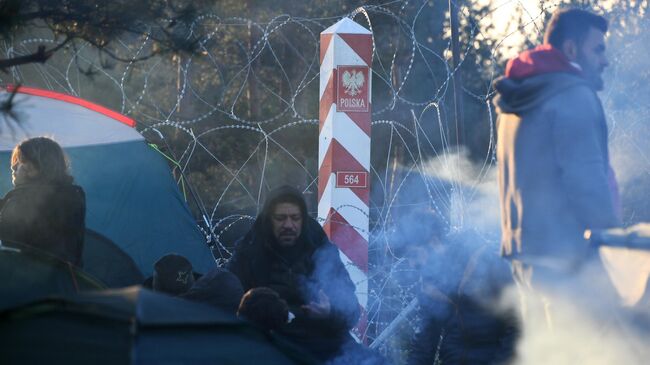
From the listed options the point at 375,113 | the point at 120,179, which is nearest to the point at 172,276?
the point at 120,179

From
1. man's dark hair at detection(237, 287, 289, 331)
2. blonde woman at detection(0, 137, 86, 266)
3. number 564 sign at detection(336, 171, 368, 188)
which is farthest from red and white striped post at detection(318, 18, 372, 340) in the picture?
man's dark hair at detection(237, 287, 289, 331)

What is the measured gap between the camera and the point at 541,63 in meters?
4.56

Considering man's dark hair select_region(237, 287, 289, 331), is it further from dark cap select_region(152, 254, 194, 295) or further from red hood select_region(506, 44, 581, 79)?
red hood select_region(506, 44, 581, 79)

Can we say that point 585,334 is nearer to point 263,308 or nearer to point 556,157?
point 556,157

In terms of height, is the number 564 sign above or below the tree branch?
below

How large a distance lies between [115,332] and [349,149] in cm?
384

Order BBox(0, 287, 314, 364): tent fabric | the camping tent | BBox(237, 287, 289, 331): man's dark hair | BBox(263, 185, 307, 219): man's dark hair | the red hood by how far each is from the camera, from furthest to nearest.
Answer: the camping tent < BBox(263, 185, 307, 219): man's dark hair < BBox(237, 287, 289, 331): man's dark hair < the red hood < BBox(0, 287, 314, 364): tent fabric

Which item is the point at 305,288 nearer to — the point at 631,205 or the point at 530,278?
the point at 530,278

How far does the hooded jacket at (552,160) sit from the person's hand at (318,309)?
1516 millimetres

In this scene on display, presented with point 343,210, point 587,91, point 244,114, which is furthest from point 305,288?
point 244,114

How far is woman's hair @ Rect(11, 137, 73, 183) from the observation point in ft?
21.5

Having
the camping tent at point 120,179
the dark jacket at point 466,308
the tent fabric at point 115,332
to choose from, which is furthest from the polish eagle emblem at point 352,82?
the tent fabric at point 115,332

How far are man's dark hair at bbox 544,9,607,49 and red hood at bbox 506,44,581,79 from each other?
0.06 metres

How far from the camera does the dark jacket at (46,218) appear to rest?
652 cm
